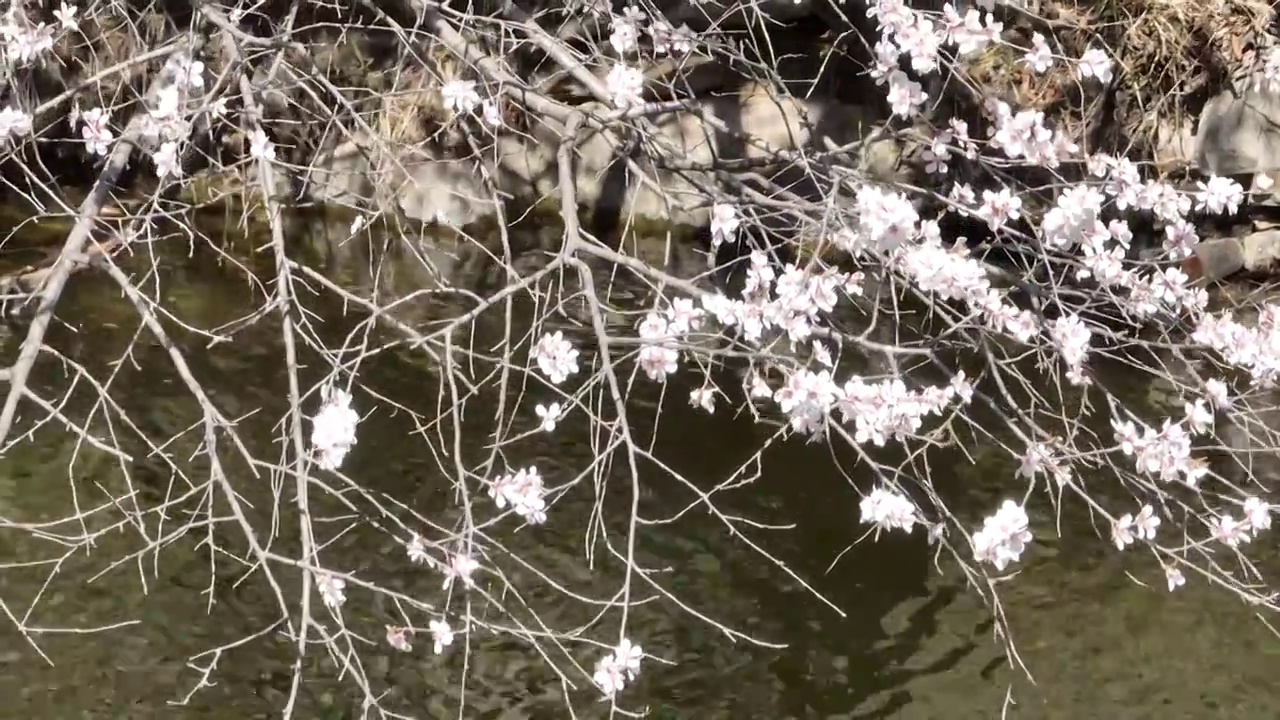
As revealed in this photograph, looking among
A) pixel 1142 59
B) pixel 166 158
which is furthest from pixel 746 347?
pixel 1142 59

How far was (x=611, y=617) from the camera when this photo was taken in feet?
14.1

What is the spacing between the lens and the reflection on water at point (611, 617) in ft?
12.7

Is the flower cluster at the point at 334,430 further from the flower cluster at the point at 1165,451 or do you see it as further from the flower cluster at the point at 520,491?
the flower cluster at the point at 1165,451

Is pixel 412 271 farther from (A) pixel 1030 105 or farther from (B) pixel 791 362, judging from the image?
(B) pixel 791 362

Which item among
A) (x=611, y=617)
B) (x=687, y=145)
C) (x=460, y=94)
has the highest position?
(x=460, y=94)

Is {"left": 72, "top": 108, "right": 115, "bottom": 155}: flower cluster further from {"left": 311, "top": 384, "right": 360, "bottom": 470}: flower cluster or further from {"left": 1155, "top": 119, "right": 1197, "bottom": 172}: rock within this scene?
{"left": 1155, "top": 119, "right": 1197, "bottom": 172}: rock

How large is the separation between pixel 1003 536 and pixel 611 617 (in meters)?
1.66

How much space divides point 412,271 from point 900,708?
14.0 ft

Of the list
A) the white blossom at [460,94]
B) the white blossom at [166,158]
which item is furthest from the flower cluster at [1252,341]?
the white blossom at [166,158]

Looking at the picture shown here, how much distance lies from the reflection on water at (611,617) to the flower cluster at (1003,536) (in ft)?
3.63

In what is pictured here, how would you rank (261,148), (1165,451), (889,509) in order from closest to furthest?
1. (889,509)
2. (1165,451)
3. (261,148)

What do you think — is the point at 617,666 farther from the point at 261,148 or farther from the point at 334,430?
the point at 261,148

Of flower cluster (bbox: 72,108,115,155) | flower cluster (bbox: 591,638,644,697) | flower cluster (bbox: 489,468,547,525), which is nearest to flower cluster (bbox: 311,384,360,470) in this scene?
flower cluster (bbox: 489,468,547,525)

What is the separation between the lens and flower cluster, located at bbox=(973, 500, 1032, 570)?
2963mm
